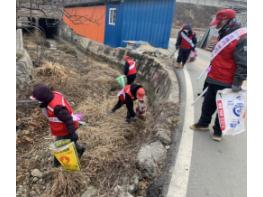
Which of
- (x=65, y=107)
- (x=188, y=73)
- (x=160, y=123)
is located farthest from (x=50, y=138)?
(x=188, y=73)

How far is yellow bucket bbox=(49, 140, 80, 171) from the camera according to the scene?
10.7 feet

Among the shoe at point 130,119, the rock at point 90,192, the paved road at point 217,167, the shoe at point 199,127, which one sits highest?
the shoe at point 199,127

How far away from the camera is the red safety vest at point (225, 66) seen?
3.56 m

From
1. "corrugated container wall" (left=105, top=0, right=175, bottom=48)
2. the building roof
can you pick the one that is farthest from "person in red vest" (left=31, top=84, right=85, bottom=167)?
"corrugated container wall" (left=105, top=0, right=175, bottom=48)

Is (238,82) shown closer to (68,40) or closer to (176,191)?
(176,191)

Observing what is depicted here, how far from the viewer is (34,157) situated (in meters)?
4.49

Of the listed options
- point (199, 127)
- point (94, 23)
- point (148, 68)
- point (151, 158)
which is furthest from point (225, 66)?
point (94, 23)

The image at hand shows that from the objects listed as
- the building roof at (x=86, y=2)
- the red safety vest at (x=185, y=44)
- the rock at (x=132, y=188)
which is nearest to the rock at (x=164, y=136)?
the rock at (x=132, y=188)

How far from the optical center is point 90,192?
126 inches

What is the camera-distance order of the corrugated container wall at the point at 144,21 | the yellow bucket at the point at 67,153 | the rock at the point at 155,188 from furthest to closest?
the corrugated container wall at the point at 144,21
the yellow bucket at the point at 67,153
the rock at the point at 155,188

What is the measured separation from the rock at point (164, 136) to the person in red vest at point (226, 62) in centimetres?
64

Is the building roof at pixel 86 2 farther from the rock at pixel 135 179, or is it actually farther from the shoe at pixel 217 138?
the rock at pixel 135 179

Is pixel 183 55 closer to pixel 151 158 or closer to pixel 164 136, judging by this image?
pixel 164 136

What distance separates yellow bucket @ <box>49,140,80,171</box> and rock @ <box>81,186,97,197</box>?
324mm
